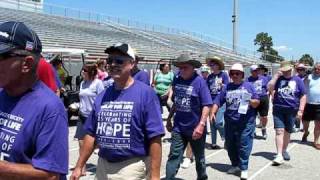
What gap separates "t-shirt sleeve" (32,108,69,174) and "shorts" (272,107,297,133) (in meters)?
7.12

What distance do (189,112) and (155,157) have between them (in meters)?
2.92

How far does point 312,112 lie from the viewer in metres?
11.4

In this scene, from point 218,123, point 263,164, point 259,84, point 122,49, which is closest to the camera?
point 122,49

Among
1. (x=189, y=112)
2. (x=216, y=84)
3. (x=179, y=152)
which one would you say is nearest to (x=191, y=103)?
(x=189, y=112)

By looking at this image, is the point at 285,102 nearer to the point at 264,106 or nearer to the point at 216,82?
the point at 216,82

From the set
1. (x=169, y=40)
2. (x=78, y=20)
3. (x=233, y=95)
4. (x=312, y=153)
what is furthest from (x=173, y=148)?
(x=169, y=40)

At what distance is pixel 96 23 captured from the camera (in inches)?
1807

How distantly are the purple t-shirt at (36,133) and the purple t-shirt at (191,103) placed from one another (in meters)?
4.49

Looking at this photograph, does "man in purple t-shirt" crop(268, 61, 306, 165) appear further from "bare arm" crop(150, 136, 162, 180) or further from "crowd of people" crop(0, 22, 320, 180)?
"bare arm" crop(150, 136, 162, 180)

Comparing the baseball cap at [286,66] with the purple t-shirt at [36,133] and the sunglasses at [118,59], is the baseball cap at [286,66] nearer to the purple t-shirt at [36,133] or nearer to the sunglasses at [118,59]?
the sunglasses at [118,59]

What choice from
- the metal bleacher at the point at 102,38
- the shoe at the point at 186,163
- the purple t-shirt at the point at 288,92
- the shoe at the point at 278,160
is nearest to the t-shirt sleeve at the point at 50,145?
the shoe at the point at 186,163

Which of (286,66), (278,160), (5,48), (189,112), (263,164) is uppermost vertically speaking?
(286,66)

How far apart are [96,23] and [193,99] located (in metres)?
40.0

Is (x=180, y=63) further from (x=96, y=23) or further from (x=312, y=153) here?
(x=96, y=23)
